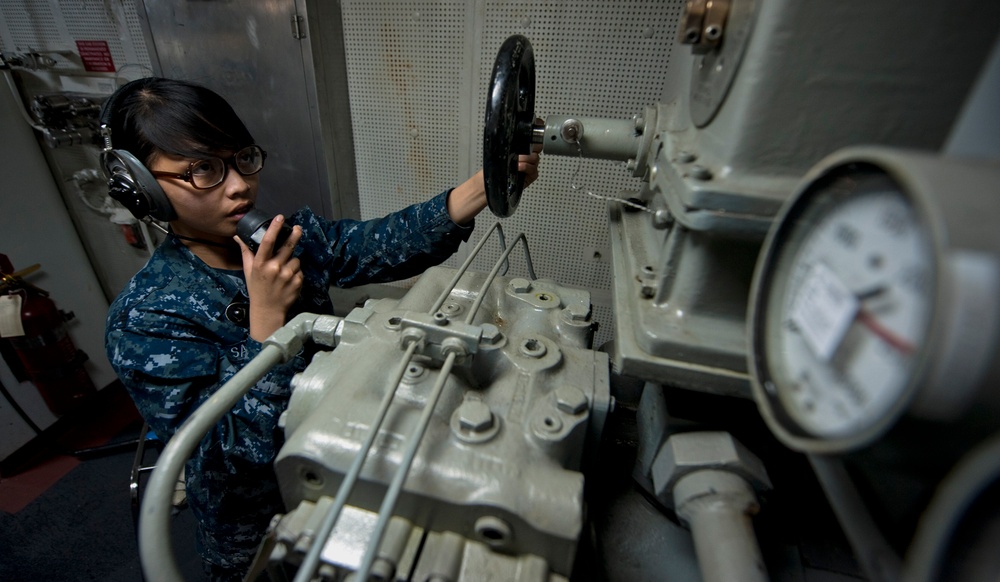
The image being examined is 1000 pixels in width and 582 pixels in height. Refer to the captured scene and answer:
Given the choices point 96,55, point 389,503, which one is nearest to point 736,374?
point 389,503

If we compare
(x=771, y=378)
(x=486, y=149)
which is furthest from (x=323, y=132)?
(x=771, y=378)

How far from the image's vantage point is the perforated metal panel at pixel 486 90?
1743mm

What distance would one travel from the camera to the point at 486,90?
1.97 meters

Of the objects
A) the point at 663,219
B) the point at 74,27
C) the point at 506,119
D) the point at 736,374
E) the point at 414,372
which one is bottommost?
the point at 414,372

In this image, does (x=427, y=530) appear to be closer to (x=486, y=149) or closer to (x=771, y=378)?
(x=771, y=378)

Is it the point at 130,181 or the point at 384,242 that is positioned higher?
the point at 130,181

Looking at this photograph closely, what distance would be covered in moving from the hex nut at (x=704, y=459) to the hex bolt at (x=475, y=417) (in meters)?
0.30

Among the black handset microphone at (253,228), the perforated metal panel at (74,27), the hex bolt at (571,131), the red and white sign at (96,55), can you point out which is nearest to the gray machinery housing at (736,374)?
the hex bolt at (571,131)

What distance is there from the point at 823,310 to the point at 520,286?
2.45 feet

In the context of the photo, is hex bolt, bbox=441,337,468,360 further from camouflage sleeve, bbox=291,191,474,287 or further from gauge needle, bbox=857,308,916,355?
camouflage sleeve, bbox=291,191,474,287

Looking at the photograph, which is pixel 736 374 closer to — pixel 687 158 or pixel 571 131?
pixel 687 158

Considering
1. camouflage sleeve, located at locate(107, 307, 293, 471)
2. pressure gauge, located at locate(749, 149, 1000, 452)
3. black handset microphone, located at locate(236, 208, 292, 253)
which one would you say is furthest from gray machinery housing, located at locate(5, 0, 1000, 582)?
black handset microphone, located at locate(236, 208, 292, 253)

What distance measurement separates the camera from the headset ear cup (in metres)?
1.07

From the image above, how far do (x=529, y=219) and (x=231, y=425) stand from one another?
5.33 ft
